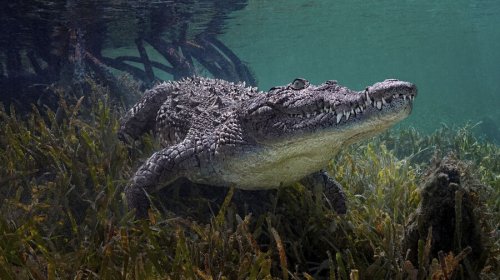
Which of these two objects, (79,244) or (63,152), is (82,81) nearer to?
(63,152)

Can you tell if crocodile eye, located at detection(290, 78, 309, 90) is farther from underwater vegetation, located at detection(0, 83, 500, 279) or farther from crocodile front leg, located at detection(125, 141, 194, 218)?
crocodile front leg, located at detection(125, 141, 194, 218)

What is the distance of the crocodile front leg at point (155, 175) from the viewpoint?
374 centimetres

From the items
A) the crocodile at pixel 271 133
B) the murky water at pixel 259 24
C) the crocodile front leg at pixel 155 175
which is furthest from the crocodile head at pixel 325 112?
the murky water at pixel 259 24

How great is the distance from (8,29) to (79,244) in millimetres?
11874

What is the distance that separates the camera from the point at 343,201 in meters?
3.96

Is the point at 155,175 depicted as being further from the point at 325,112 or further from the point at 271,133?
the point at 325,112

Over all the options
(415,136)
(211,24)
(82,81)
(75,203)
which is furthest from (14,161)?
(211,24)

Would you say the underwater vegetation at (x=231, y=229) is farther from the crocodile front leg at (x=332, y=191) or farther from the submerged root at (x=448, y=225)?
the crocodile front leg at (x=332, y=191)

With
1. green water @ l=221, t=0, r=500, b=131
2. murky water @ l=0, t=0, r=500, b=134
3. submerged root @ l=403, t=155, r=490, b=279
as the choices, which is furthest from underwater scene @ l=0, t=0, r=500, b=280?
green water @ l=221, t=0, r=500, b=131

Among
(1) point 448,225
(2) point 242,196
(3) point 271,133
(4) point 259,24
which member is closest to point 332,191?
(2) point 242,196

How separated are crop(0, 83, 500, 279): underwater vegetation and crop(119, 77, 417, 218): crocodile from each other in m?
0.22

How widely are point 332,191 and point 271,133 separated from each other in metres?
1.11

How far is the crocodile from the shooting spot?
2807 mm

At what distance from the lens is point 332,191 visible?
157 inches
